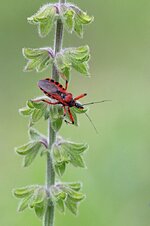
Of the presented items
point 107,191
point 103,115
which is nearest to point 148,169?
point 107,191

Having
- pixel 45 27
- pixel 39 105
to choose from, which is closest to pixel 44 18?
pixel 45 27

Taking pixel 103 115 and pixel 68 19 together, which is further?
pixel 103 115

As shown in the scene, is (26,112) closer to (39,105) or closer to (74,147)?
(39,105)

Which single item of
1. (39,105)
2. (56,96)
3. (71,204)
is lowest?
(71,204)

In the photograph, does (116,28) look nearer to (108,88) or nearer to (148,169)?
(108,88)

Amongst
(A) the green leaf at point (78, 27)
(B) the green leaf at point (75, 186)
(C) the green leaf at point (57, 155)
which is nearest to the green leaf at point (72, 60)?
(A) the green leaf at point (78, 27)

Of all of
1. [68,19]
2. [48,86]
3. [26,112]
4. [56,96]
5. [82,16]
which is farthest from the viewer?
[56,96]

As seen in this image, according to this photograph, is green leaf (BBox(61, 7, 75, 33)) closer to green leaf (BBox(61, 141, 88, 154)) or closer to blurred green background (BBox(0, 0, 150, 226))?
green leaf (BBox(61, 141, 88, 154))
